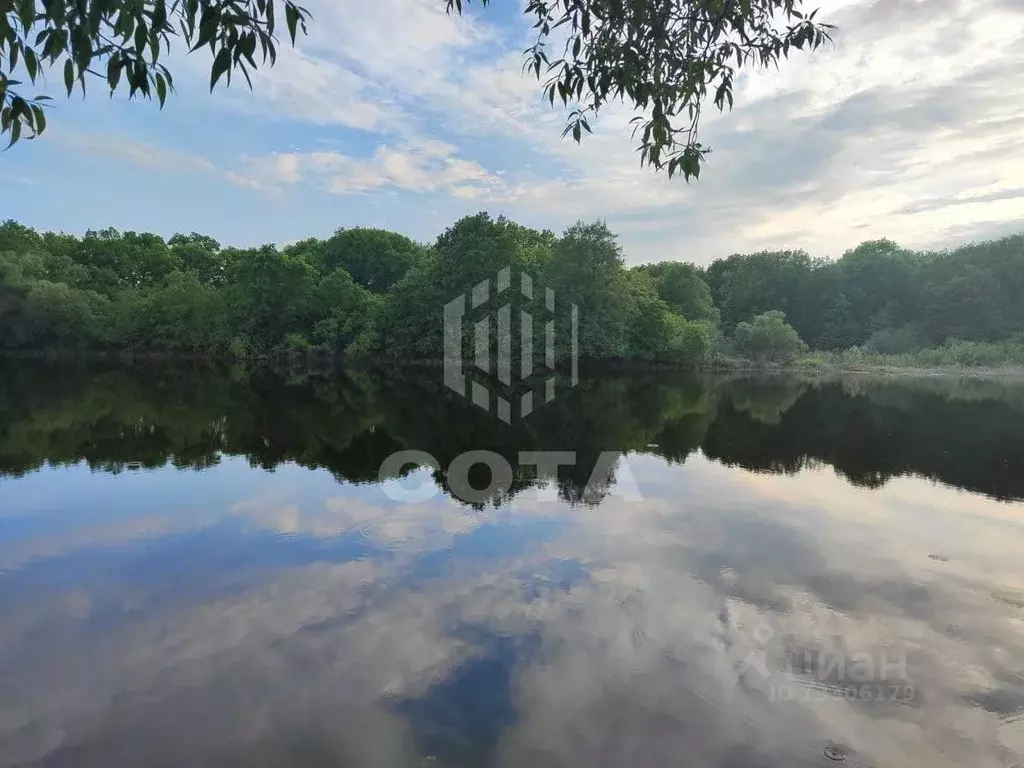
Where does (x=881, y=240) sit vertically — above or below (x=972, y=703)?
above

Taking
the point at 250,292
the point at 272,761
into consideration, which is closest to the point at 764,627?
the point at 272,761

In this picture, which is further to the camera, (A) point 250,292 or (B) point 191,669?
(A) point 250,292

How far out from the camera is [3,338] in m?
45.6

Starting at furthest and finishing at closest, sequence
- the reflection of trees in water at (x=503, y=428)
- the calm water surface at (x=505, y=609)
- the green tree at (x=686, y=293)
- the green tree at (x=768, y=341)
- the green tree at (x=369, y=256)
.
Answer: the green tree at (x=369, y=256), the green tree at (x=686, y=293), the green tree at (x=768, y=341), the reflection of trees in water at (x=503, y=428), the calm water surface at (x=505, y=609)

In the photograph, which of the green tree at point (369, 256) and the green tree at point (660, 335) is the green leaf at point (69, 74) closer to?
the green tree at point (660, 335)

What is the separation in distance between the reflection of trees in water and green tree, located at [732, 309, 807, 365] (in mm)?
19736

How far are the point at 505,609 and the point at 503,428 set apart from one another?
10.7 m

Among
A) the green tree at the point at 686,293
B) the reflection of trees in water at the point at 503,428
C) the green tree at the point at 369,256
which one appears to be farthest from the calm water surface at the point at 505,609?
the green tree at the point at 369,256

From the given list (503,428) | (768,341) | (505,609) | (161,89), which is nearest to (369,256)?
(768,341)

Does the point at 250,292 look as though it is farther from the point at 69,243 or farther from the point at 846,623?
the point at 846,623

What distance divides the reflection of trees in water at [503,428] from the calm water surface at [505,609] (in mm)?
229

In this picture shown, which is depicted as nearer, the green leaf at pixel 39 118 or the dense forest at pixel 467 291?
the green leaf at pixel 39 118

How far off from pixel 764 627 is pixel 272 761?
4116 millimetres

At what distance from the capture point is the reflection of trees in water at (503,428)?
39.6 feet
